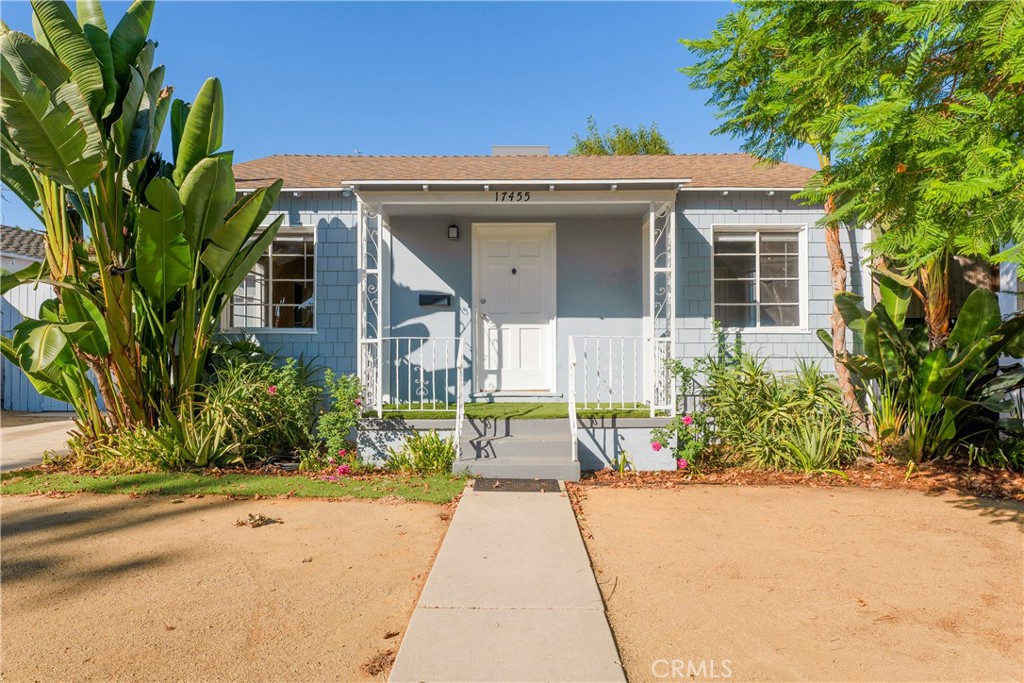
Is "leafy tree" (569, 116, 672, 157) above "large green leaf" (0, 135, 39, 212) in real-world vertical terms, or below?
above

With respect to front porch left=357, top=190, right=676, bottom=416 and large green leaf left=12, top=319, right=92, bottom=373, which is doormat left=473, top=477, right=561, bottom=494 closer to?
front porch left=357, top=190, right=676, bottom=416

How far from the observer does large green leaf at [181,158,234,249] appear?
549cm

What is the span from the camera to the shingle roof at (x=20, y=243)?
1244 centimetres

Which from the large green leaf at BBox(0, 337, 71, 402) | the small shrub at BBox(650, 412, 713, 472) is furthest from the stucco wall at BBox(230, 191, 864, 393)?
the large green leaf at BBox(0, 337, 71, 402)

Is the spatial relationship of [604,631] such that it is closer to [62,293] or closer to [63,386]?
[62,293]

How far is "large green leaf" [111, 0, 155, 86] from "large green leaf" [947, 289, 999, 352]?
9.03m

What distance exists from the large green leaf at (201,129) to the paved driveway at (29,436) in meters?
3.91

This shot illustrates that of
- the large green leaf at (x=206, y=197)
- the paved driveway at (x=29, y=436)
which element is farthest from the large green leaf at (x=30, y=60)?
the paved driveway at (x=29, y=436)

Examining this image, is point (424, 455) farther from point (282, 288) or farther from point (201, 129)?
point (201, 129)

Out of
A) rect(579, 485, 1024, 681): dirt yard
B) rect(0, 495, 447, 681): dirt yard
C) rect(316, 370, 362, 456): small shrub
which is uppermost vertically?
rect(316, 370, 362, 456): small shrub

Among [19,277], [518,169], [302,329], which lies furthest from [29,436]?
[518,169]

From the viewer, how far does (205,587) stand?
331cm

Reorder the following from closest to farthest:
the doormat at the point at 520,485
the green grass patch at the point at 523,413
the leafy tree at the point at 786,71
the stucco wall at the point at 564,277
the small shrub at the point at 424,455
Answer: the leafy tree at the point at 786,71 < the doormat at the point at 520,485 < the small shrub at the point at 424,455 < the green grass patch at the point at 523,413 < the stucco wall at the point at 564,277

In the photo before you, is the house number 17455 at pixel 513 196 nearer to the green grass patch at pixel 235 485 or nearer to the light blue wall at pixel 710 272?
the light blue wall at pixel 710 272
